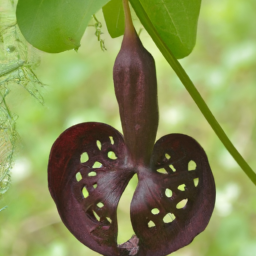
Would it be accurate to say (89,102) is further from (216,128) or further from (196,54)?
(216,128)

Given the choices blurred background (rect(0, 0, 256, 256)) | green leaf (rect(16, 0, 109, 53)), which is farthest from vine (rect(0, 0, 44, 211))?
blurred background (rect(0, 0, 256, 256))

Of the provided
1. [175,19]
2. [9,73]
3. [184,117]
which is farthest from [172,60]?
[184,117]

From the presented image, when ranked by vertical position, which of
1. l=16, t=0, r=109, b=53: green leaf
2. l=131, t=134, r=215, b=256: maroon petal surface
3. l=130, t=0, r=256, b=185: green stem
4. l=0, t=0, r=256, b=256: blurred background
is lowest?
l=0, t=0, r=256, b=256: blurred background

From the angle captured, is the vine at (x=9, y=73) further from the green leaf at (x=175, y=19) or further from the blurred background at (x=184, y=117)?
the blurred background at (x=184, y=117)

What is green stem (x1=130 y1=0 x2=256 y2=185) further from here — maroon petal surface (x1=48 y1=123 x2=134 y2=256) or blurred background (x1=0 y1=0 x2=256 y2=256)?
blurred background (x1=0 y1=0 x2=256 y2=256)

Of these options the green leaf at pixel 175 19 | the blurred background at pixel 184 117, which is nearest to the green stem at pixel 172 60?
the green leaf at pixel 175 19

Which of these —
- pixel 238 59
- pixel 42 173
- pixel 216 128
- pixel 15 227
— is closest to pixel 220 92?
pixel 238 59
